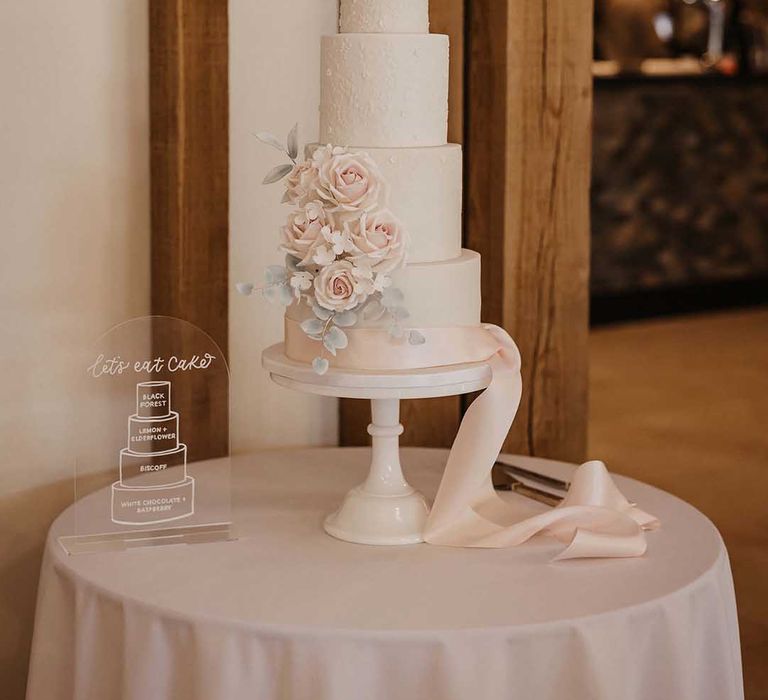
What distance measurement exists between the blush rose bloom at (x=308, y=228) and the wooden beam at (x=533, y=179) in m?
0.76

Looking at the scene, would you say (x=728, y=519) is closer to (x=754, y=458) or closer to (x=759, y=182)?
(x=754, y=458)

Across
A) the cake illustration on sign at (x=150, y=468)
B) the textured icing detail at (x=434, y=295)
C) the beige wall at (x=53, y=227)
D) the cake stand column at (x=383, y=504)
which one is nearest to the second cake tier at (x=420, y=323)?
the textured icing detail at (x=434, y=295)

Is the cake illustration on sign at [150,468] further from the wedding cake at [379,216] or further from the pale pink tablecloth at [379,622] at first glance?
the wedding cake at [379,216]

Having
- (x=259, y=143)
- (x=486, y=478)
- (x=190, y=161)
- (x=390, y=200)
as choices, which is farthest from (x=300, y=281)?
(x=259, y=143)

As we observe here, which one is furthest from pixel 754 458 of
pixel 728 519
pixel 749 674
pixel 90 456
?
pixel 90 456

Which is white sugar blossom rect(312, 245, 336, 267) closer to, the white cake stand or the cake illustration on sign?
the white cake stand

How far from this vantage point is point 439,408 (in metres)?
2.49

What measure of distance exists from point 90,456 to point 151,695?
15.2 inches

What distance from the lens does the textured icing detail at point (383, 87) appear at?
5.79ft

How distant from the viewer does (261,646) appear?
153cm

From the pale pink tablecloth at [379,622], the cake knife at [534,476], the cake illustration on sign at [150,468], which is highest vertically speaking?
the cake illustration on sign at [150,468]

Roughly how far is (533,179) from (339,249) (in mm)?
827

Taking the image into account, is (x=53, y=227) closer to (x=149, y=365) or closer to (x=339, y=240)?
(x=149, y=365)

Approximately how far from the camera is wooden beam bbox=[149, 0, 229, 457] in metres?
2.16
